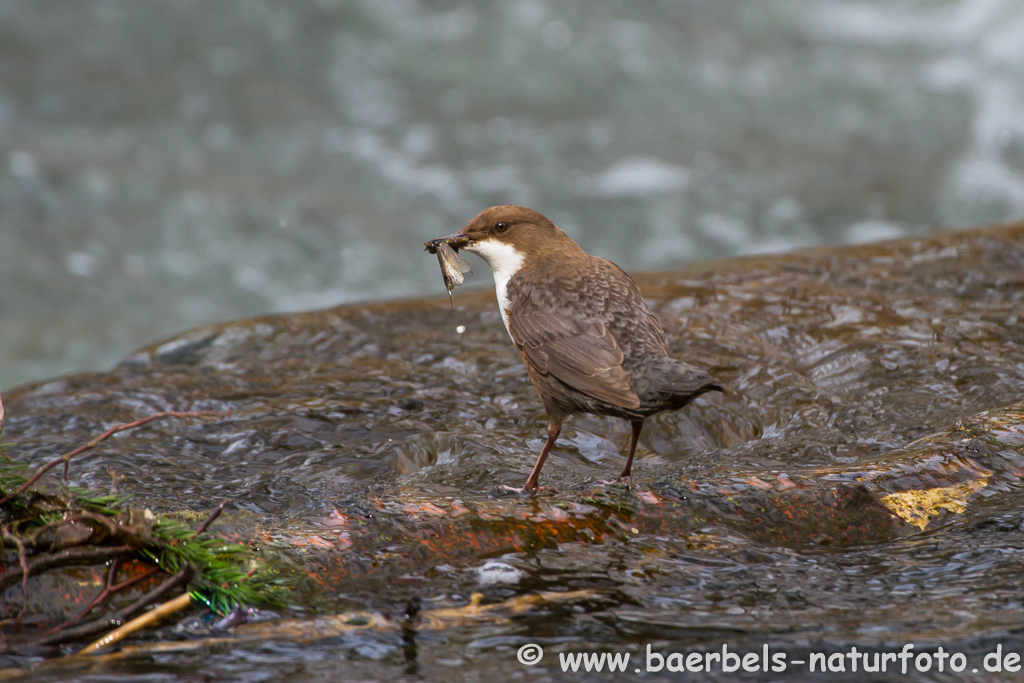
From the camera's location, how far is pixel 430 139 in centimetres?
1137

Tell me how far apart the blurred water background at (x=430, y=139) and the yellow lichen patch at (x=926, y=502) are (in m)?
6.01

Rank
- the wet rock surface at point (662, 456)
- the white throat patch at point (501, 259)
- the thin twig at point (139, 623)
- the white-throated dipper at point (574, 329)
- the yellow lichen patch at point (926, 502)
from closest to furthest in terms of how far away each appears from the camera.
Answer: the thin twig at point (139, 623), the wet rock surface at point (662, 456), the yellow lichen patch at point (926, 502), the white-throated dipper at point (574, 329), the white throat patch at point (501, 259)

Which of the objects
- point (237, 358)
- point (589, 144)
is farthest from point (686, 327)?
point (589, 144)

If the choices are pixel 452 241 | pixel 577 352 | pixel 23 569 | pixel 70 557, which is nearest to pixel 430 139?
pixel 452 241

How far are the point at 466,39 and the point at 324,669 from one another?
1149 cm

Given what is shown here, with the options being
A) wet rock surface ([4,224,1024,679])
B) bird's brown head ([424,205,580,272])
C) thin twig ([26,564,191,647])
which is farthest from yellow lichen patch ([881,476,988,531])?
thin twig ([26,564,191,647])

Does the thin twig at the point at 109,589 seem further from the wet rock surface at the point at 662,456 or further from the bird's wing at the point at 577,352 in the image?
the bird's wing at the point at 577,352

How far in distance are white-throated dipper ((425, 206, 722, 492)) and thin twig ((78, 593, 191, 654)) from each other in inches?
54.6

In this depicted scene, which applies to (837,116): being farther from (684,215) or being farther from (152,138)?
(152,138)

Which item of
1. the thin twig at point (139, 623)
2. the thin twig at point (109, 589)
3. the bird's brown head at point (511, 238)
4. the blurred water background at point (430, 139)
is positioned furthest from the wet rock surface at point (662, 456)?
the blurred water background at point (430, 139)

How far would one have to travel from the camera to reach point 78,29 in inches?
476

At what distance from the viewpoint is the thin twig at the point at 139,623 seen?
2.35 metres

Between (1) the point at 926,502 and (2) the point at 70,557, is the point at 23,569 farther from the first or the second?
(1) the point at 926,502

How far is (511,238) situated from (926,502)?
201 cm
